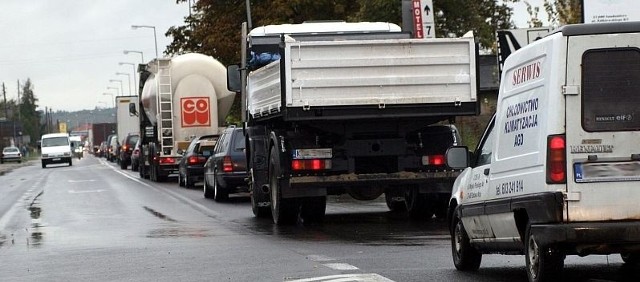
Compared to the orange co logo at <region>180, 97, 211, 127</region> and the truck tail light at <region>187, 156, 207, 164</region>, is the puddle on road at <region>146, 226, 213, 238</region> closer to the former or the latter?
the truck tail light at <region>187, 156, 207, 164</region>

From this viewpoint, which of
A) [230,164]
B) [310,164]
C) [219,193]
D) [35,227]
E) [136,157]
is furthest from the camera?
[136,157]

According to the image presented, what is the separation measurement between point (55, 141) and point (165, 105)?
4475cm

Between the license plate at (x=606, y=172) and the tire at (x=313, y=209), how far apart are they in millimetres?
9995

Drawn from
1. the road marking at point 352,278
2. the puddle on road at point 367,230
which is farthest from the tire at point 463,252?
the puddle on road at point 367,230

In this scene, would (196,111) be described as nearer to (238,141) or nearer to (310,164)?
(238,141)

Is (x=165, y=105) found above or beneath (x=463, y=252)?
above

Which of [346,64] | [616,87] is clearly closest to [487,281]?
[616,87]

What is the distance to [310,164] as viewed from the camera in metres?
19.0

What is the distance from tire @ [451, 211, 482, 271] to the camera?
12398 millimetres

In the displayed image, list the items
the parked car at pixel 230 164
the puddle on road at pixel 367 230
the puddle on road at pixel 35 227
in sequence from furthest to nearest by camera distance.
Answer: the parked car at pixel 230 164, the puddle on road at pixel 35 227, the puddle on road at pixel 367 230

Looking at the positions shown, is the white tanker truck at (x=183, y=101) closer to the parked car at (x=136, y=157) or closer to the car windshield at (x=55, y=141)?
the parked car at (x=136, y=157)

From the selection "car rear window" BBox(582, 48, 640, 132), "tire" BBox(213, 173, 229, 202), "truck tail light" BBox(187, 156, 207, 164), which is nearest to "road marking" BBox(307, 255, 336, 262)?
"car rear window" BBox(582, 48, 640, 132)

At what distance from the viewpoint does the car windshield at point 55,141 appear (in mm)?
83688

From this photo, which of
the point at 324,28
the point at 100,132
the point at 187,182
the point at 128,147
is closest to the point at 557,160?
the point at 324,28
